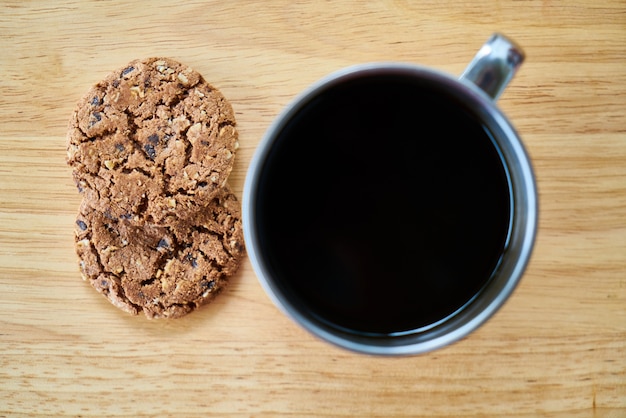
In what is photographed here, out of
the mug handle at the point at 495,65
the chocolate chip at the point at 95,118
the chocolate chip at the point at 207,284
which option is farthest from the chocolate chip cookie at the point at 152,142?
the mug handle at the point at 495,65

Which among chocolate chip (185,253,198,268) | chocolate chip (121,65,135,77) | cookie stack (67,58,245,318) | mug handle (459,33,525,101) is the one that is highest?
mug handle (459,33,525,101)

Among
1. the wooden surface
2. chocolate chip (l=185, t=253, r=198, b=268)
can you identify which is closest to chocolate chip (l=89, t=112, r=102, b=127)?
the wooden surface

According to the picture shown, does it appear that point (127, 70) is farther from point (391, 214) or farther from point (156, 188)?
point (391, 214)

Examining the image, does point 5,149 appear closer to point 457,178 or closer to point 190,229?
point 190,229

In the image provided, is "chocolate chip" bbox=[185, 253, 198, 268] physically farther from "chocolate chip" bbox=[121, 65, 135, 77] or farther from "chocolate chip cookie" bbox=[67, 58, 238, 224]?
"chocolate chip" bbox=[121, 65, 135, 77]

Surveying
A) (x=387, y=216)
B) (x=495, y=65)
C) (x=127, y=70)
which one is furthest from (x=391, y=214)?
(x=127, y=70)

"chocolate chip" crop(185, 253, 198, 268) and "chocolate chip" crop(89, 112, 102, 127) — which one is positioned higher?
"chocolate chip" crop(89, 112, 102, 127)
